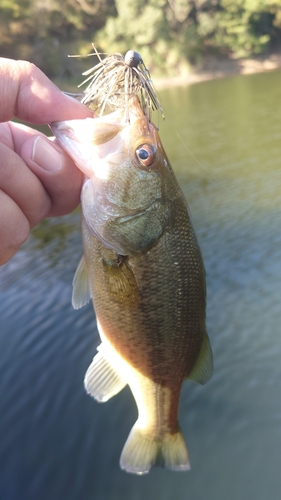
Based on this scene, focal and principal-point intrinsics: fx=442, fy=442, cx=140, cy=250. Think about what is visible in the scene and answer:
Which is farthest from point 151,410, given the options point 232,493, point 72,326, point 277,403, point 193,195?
point 193,195

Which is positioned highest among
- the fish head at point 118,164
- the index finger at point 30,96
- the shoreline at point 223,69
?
the index finger at point 30,96

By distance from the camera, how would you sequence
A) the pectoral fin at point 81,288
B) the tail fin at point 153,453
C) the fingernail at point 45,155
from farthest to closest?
the tail fin at point 153,453 < the pectoral fin at point 81,288 < the fingernail at point 45,155

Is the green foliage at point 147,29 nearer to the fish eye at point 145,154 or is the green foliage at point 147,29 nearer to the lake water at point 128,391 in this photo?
the lake water at point 128,391

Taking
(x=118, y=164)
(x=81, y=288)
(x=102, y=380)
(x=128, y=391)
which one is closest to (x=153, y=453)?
(x=102, y=380)

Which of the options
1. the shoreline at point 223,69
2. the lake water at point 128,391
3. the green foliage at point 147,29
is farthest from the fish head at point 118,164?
the shoreline at point 223,69

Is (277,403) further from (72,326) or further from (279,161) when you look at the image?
(279,161)

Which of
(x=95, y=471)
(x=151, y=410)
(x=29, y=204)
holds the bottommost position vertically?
(x=95, y=471)

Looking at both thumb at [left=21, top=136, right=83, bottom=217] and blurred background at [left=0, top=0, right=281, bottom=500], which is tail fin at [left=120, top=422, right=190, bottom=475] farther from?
blurred background at [left=0, top=0, right=281, bottom=500]
